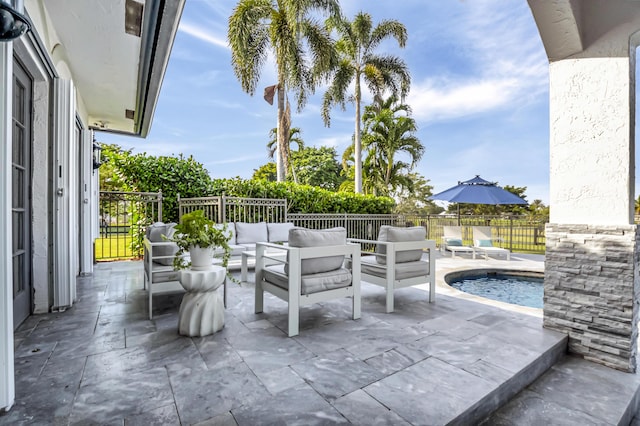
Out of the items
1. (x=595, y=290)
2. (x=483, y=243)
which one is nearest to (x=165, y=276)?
(x=595, y=290)

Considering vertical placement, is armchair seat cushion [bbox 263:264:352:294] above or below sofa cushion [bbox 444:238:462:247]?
above

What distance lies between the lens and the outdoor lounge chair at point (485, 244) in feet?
23.9

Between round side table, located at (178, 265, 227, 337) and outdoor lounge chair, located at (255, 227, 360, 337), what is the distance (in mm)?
558

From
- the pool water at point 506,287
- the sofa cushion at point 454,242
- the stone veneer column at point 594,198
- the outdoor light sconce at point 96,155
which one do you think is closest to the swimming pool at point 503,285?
the pool water at point 506,287

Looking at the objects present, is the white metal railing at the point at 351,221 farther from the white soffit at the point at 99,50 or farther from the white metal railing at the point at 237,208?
the white soffit at the point at 99,50

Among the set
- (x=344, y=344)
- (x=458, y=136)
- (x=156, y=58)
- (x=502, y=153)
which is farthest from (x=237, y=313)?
(x=502, y=153)

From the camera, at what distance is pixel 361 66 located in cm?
1237

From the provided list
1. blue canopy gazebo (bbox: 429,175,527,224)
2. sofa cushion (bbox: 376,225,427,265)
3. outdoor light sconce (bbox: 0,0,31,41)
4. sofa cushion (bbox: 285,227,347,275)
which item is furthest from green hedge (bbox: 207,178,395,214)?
outdoor light sconce (bbox: 0,0,31,41)

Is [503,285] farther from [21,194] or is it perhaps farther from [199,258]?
[21,194]

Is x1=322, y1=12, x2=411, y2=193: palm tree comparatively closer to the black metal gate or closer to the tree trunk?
the tree trunk

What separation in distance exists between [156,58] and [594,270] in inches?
183

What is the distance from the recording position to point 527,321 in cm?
297

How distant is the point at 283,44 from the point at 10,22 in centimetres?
907

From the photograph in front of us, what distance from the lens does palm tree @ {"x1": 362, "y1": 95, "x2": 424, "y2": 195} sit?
13.4 meters
